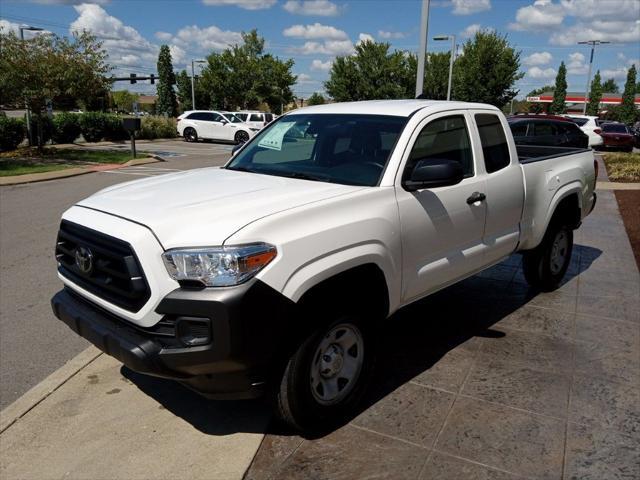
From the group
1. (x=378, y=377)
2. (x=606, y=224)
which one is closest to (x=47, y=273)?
(x=378, y=377)

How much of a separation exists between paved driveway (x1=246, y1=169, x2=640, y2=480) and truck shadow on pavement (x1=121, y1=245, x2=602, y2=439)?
17 mm

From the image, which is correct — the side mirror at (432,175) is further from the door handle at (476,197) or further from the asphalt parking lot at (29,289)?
the asphalt parking lot at (29,289)

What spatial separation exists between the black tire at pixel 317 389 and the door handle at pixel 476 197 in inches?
51.6

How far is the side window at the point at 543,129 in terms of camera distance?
19.6 meters

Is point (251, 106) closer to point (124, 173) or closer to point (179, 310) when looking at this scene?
point (124, 173)

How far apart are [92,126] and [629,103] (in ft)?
238

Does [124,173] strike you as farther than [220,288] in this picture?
Yes

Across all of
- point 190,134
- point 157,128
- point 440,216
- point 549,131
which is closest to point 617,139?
point 549,131

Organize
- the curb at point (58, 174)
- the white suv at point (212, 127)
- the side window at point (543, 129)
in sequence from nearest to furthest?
the curb at point (58, 174)
the side window at point (543, 129)
the white suv at point (212, 127)

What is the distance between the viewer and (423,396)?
12.2 feet

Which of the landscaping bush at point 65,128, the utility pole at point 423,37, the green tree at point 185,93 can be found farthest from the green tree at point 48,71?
the green tree at point 185,93

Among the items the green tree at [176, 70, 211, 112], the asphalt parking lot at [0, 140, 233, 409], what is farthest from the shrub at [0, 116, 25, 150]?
the green tree at [176, 70, 211, 112]

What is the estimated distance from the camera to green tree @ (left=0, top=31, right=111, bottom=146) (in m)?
17.8

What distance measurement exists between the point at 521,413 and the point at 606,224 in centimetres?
763
